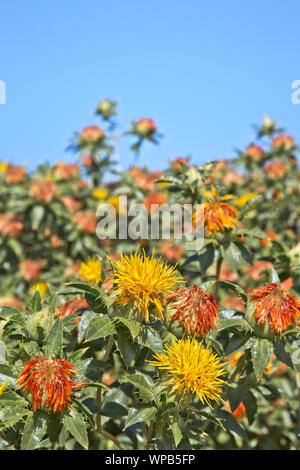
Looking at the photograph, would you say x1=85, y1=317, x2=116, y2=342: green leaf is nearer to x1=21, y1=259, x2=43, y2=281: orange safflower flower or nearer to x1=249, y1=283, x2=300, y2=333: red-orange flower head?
x1=249, y1=283, x2=300, y2=333: red-orange flower head

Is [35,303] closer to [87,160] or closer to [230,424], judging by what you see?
[230,424]

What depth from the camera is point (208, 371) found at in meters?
1.68

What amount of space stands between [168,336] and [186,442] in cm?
44

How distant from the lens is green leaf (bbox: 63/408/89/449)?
1.56 metres

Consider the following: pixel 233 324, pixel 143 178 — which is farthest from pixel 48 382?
pixel 143 178

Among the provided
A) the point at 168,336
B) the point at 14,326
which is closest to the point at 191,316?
the point at 168,336

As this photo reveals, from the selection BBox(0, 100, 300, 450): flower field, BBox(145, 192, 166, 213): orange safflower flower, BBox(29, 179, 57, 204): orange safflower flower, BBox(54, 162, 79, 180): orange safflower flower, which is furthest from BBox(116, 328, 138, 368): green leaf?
BBox(54, 162, 79, 180): orange safflower flower

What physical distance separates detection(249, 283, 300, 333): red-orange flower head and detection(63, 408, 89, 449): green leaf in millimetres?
730

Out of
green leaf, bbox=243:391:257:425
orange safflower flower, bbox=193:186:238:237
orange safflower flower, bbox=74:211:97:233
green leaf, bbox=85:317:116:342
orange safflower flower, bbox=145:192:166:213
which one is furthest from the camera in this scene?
orange safflower flower, bbox=74:211:97:233

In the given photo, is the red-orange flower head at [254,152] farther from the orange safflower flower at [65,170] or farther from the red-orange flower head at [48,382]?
the red-orange flower head at [48,382]

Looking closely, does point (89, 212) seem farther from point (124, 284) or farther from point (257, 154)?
point (124, 284)

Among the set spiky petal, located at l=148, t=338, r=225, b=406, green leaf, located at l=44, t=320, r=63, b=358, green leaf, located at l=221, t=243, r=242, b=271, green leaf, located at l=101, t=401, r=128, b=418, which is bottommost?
green leaf, located at l=101, t=401, r=128, b=418

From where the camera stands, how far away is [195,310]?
175cm

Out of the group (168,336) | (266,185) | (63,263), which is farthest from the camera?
(266,185)
